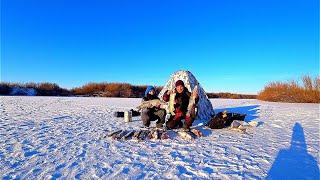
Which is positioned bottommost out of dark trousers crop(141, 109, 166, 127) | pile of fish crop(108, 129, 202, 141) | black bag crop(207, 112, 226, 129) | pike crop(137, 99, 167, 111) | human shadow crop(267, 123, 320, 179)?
human shadow crop(267, 123, 320, 179)

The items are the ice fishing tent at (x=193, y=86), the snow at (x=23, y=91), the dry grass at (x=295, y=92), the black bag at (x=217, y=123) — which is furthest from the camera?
the snow at (x=23, y=91)

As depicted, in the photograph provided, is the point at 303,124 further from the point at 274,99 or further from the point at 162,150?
the point at 274,99

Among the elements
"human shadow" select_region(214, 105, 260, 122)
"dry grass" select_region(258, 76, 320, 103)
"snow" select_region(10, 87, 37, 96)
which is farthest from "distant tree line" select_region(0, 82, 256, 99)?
"human shadow" select_region(214, 105, 260, 122)

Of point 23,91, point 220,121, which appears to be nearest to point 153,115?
point 220,121

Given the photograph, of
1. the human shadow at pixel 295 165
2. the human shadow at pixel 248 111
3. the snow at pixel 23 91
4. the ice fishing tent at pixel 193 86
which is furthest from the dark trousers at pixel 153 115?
the snow at pixel 23 91

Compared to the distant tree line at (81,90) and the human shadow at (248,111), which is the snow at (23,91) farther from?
the human shadow at (248,111)

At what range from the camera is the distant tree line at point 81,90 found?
84.8ft

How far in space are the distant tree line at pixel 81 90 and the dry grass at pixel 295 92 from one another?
666cm

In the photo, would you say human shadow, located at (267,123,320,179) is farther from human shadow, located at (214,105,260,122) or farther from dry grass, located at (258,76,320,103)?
dry grass, located at (258,76,320,103)

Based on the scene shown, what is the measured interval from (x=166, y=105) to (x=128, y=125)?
1.18 metres

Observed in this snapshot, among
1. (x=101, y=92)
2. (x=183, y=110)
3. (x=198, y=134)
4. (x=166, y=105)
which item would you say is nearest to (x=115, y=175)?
(x=198, y=134)

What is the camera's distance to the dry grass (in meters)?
19.1

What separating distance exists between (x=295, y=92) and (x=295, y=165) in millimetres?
16613

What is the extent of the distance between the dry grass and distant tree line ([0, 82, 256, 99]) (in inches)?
262
